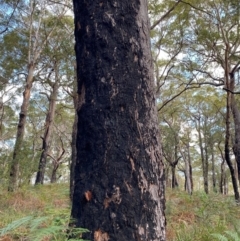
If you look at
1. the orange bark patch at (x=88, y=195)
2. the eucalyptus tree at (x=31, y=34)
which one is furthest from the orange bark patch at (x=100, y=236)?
the eucalyptus tree at (x=31, y=34)

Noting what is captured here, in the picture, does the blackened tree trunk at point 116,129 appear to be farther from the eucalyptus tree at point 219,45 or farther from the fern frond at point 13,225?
the eucalyptus tree at point 219,45

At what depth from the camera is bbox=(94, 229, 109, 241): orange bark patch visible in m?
1.48

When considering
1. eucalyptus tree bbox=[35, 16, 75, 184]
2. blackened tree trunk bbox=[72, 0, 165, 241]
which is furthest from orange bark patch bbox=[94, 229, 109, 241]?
eucalyptus tree bbox=[35, 16, 75, 184]

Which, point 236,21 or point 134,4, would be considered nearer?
point 134,4

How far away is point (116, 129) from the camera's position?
5.33 ft

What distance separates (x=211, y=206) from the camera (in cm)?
467

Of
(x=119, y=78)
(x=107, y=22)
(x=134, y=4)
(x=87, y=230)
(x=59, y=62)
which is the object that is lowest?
(x=87, y=230)

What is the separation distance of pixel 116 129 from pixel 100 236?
0.55m

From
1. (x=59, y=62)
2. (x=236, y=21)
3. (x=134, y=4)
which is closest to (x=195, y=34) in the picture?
(x=236, y=21)

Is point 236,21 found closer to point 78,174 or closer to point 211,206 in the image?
point 211,206

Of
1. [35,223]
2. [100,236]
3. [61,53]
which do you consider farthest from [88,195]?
[61,53]

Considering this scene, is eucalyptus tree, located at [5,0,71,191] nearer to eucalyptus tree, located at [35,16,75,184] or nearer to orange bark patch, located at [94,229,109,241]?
eucalyptus tree, located at [35,16,75,184]

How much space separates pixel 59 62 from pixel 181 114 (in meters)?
11.3

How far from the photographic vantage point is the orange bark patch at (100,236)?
1479 millimetres
